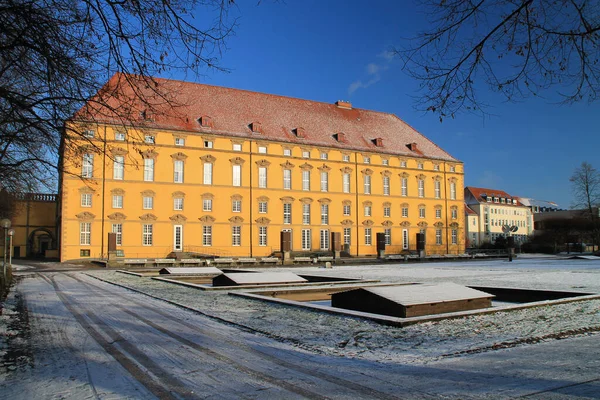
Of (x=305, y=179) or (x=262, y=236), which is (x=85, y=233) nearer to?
(x=262, y=236)

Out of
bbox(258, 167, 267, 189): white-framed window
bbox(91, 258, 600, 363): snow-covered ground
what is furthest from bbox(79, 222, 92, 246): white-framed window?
bbox(91, 258, 600, 363): snow-covered ground

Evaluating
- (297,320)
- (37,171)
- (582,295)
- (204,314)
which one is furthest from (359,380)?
(37,171)

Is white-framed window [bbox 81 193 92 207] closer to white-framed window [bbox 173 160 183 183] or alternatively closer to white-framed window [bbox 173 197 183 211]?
white-framed window [bbox 173 197 183 211]

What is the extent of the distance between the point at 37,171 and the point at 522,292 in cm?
1466

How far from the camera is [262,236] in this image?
52.9 m

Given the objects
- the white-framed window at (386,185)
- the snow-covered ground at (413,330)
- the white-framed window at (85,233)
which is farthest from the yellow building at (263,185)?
the snow-covered ground at (413,330)

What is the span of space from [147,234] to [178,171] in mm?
6991

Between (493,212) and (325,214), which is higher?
(493,212)

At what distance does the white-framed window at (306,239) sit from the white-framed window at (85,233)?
22034 millimetres

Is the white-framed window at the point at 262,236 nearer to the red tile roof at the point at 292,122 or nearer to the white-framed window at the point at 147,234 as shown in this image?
the red tile roof at the point at 292,122

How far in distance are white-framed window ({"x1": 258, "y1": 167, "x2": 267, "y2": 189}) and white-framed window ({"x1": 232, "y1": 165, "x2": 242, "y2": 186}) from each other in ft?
7.15

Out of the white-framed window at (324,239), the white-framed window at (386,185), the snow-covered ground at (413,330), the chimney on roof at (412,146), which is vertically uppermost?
the chimney on roof at (412,146)

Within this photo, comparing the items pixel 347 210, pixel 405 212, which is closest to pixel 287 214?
pixel 347 210

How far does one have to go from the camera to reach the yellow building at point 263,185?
4666 centimetres
